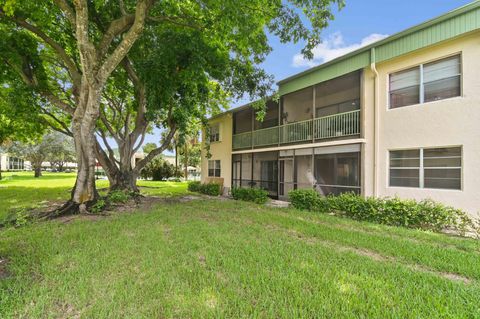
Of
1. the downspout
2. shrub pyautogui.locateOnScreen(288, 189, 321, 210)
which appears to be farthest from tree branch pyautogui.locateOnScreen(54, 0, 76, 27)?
the downspout

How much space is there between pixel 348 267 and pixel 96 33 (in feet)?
46.7

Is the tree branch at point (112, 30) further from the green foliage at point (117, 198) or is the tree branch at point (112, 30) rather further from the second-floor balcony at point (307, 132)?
the second-floor balcony at point (307, 132)

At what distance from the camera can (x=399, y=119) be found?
9562 mm

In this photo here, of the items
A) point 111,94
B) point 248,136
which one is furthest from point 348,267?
point 111,94

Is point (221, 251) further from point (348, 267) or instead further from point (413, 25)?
point (413, 25)

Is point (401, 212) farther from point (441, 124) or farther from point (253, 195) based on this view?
point (253, 195)

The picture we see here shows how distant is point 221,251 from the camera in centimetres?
498

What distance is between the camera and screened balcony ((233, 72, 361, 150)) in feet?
37.7

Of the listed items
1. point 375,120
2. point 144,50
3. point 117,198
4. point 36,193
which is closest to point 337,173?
point 375,120

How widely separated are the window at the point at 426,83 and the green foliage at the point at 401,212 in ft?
12.5

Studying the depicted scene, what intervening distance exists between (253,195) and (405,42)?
919 cm

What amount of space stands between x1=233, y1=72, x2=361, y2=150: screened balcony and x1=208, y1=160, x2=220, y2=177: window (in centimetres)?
309

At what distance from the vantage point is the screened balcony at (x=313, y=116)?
11.5 metres

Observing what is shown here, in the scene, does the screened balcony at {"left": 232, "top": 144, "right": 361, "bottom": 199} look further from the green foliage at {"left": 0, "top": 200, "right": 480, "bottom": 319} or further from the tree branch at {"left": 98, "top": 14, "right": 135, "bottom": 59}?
the tree branch at {"left": 98, "top": 14, "right": 135, "bottom": 59}
